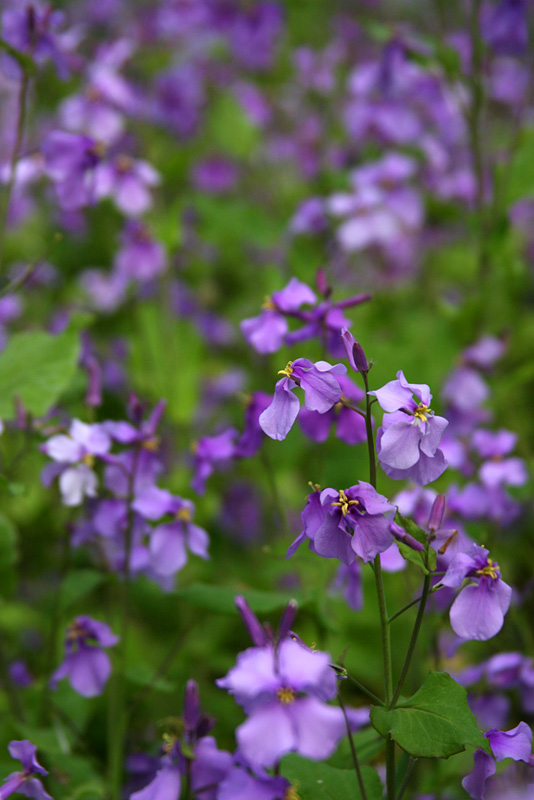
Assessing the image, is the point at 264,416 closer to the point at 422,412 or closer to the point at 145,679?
the point at 422,412

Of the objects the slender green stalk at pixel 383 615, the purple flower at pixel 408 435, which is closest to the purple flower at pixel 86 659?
the slender green stalk at pixel 383 615

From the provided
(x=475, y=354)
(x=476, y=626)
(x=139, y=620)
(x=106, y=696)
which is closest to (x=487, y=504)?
(x=475, y=354)

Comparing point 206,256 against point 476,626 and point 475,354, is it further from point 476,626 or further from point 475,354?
point 476,626

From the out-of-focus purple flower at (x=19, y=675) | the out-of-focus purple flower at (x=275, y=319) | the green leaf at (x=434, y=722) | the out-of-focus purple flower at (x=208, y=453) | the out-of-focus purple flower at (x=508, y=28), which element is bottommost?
the out-of-focus purple flower at (x=19, y=675)

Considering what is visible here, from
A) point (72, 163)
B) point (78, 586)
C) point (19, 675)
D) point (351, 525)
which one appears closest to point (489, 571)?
point (351, 525)

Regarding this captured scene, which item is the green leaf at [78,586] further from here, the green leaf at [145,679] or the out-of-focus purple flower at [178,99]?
the out-of-focus purple flower at [178,99]
